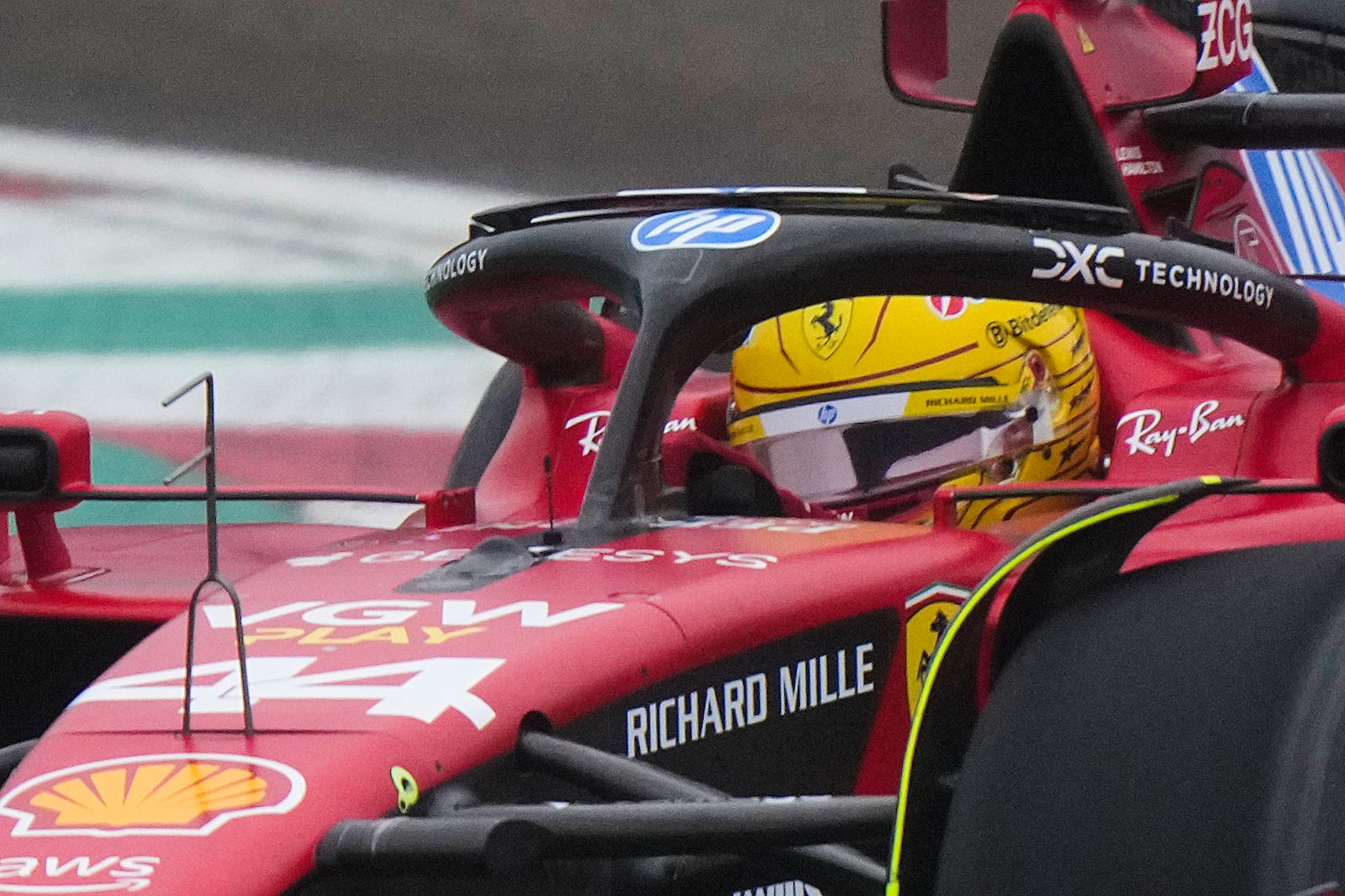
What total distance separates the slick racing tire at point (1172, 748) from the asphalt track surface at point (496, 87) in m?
5.83

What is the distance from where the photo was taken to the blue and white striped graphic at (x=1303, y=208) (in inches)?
173

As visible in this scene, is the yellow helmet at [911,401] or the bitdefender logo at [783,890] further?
the yellow helmet at [911,401]

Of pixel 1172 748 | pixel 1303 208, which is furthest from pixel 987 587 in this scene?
pixel 1303 208

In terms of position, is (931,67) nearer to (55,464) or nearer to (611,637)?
(55,464)

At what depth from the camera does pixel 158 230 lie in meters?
7.03

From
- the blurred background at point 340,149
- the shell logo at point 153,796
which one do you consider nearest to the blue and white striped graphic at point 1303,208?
the blurred background at point 340,149

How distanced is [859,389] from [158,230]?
4.63 m

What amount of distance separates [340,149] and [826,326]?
15.1 ft

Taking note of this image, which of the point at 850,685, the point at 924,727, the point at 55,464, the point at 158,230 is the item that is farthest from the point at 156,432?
the point at 924,727

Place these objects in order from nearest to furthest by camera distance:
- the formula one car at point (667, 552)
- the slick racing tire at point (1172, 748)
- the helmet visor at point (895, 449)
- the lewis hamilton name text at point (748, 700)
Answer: the slick racing tire at point (1172, 748) < the formula one car at point (667, 552) < the lewis hamilton name text at point (748, 700) < the helmet visor at point (895, 449)

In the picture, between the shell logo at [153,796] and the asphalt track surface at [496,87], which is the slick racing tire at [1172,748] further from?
the asphalt track surface at [496,87]

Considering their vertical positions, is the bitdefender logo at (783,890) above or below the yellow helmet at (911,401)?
below

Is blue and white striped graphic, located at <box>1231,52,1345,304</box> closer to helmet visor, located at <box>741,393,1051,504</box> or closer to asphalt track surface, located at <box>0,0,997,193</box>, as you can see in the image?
helmet visor, located at <box>741,393,1051,504</box>

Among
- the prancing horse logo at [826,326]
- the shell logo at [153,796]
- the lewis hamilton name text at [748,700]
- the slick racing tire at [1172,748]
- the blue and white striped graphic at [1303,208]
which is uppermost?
the blue and white striped graphic at [1303,208]
